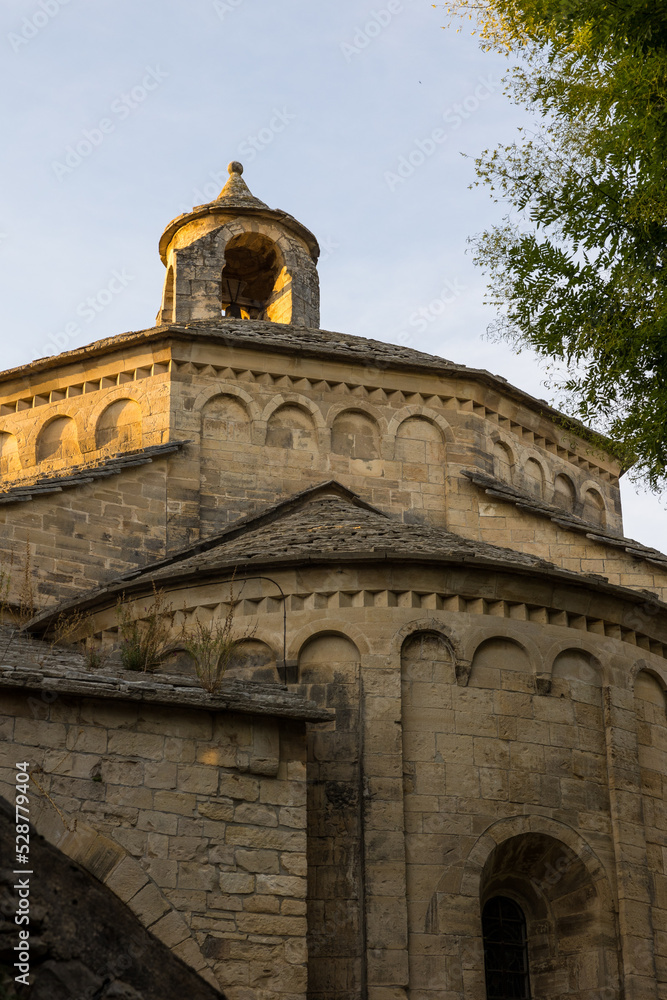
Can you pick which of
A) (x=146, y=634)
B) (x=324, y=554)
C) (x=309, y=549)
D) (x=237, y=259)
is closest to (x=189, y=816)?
(x=146, y=634)

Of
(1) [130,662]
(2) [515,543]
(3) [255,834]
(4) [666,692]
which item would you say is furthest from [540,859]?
(2) [515,543]

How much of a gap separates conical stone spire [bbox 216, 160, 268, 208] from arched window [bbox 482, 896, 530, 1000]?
1311 cm

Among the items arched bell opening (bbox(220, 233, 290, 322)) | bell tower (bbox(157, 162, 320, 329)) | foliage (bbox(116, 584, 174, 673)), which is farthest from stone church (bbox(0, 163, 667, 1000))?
arched bell opening (bbox(220, 233, 290, 322))

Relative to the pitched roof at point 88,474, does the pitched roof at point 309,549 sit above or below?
below

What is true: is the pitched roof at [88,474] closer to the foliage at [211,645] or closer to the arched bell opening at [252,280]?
the foliage at [211,645]

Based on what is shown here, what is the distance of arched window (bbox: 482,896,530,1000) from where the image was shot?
1189 cm

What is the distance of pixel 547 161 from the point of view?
1069cm

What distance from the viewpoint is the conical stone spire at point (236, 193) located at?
2136cm

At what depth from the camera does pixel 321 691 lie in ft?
39.7

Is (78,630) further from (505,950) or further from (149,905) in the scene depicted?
(505,950)

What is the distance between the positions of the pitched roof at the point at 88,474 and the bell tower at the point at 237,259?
414 cm

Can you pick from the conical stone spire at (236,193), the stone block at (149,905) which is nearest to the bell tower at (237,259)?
the conical stone spire at (236,193)

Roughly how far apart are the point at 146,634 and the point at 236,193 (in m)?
12.1

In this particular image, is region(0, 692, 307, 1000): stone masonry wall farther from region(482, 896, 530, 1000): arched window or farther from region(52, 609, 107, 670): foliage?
region(52, 609, 107, 670): foliage
